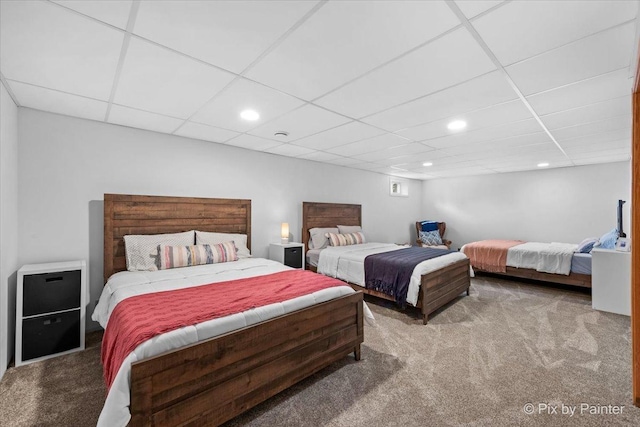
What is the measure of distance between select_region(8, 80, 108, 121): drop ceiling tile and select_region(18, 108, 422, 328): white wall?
0.56ft

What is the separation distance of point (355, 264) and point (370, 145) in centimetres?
180

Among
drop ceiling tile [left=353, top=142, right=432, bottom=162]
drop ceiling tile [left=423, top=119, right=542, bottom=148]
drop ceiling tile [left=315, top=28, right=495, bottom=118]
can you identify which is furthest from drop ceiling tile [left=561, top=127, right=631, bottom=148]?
drop ceiling tile [left=315, top=28, right=495, bottom=118]

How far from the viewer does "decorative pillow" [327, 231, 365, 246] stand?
5098mm

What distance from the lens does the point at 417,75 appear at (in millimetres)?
2047

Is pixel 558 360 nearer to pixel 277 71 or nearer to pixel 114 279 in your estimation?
→ pixel 277 71

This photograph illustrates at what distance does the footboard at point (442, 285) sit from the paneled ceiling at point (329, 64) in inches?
73.5

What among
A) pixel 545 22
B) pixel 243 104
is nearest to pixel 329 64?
pixel 243 104

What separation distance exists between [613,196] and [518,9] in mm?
6244

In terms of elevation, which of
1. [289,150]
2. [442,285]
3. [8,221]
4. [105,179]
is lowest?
[442,285]

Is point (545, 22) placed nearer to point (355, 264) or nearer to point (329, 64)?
point (329, 64)

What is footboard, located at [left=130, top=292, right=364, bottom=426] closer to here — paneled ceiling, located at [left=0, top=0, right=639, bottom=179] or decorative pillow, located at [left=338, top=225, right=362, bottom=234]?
paneled ceiling, located at [left=0, top=0, right=639, bottom=179]

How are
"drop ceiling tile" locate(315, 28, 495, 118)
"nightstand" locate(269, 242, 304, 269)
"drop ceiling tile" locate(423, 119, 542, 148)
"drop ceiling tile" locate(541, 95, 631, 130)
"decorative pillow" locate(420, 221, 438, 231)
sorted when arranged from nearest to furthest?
"drop ceiling tile" locate(315, 28, 495, 118) < "drop ceiling tile" locate(541, 95, 631, 130) < "drop ceiling tile" locate(423, 119, 542, 148) < "nightstand" locate(269, 242, 304, 269) < "decorative pillow" locate(420, 221, 438, 231)

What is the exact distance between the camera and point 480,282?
5.28 m

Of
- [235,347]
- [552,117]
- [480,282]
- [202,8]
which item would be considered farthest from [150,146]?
[480,282]
